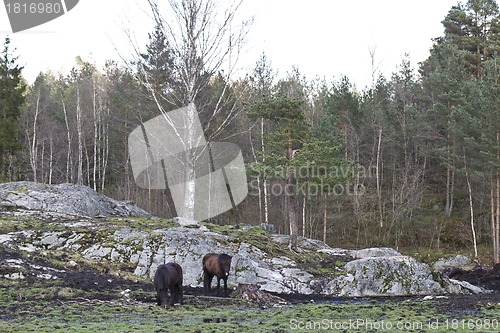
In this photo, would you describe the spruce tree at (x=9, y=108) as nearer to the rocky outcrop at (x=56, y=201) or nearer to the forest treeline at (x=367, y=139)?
the forest treeline at (x=367, y=139)

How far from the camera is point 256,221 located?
38156 millimetres

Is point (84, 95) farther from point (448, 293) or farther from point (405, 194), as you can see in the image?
point (448, 293)

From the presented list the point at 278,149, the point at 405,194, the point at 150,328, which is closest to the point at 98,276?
the point at 150,328

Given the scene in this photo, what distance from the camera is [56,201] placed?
25703mm

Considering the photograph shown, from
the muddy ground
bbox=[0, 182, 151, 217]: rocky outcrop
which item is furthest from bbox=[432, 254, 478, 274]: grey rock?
bbox=[0, 182, 151, 217]: rocky outcrop

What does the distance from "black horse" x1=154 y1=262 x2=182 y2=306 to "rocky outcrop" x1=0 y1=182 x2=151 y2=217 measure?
40.9ft

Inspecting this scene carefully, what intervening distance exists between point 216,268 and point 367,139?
3320cm

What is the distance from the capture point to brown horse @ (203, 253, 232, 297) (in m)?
15.3

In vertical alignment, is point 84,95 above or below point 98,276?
above

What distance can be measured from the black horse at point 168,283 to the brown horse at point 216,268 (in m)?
2.22

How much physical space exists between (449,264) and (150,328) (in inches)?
909

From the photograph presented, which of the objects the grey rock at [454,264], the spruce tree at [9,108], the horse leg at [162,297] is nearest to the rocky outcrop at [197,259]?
the horse leg at [162,297]

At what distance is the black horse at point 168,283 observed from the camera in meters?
12.5

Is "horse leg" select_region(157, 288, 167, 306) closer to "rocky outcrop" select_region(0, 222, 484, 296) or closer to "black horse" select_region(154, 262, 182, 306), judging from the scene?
"black horse" select_region(154, 262, 182, 306)
